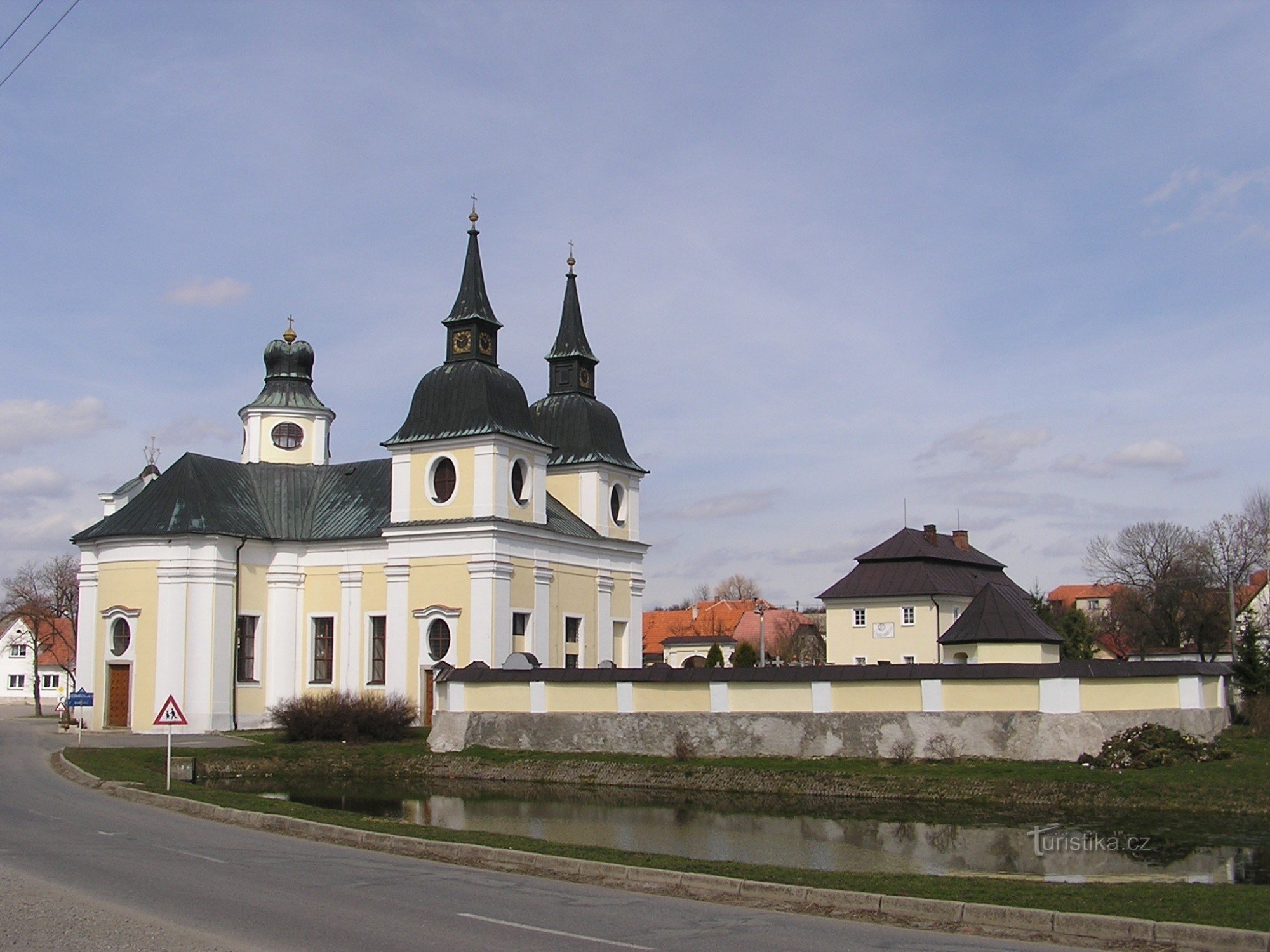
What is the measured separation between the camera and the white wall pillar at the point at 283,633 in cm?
4284

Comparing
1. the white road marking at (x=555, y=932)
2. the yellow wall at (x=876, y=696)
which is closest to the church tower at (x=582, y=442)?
the yellow wall at (x=876, y=696)

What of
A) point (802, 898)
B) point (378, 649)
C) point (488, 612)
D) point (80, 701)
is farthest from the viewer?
point (378, 649)

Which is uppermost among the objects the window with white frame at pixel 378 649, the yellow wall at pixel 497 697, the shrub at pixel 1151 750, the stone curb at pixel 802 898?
the window with white frame at pixel 378 649

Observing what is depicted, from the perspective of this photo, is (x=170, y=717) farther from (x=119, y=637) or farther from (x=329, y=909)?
(x=119, y=637)

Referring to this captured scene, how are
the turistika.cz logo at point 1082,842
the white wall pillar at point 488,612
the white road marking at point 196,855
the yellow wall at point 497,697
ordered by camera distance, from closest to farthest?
the white road marking at point 196,855 < the turistika.cz logo at point 1082,842 < the yellow wall at point 497,697 < the white wall pillar at point 488,612

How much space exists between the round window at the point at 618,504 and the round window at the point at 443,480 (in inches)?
339

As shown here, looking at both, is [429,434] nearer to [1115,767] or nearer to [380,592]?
[380,592]

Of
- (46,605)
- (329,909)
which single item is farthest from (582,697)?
(46,605)

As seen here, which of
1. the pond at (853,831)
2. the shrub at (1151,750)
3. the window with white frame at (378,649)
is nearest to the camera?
the pond at (853,831)

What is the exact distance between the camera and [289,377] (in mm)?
49188

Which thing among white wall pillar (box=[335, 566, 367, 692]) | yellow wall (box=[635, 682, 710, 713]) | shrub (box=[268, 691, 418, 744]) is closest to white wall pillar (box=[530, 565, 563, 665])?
white wall pillar (box=[335, 566, 367, 692])

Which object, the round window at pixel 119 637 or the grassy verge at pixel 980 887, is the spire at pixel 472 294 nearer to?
the round window at pixel 119 637

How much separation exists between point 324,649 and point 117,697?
21.8 ft

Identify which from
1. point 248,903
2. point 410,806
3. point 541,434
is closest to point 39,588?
point 541,434
